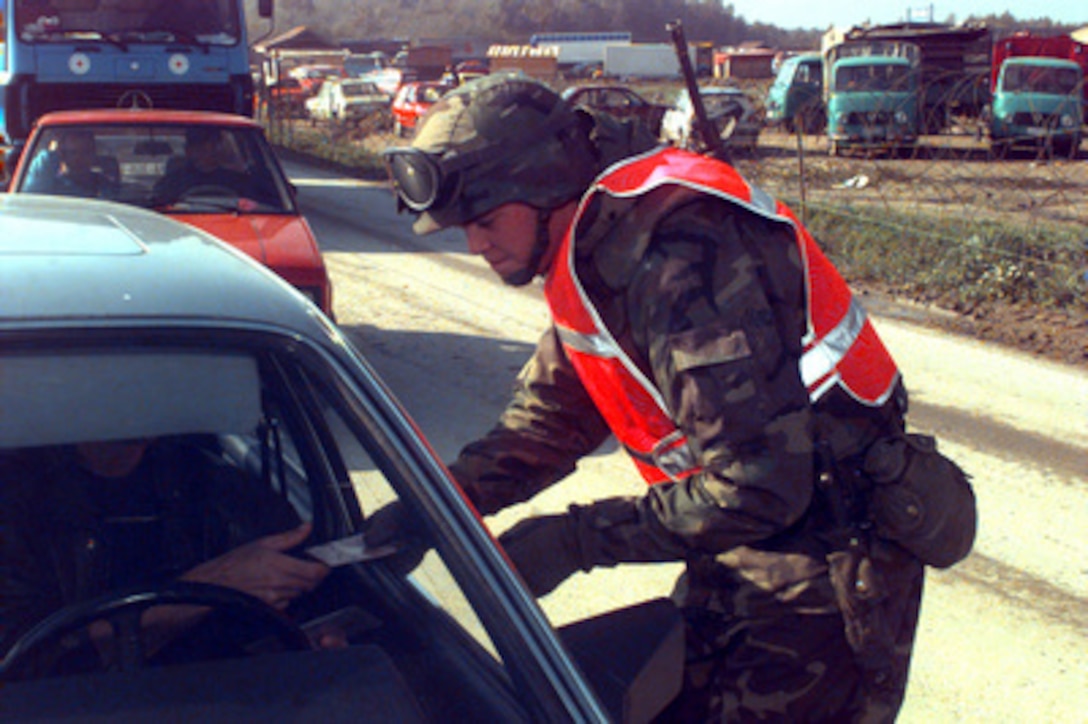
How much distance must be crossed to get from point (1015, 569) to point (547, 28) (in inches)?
4541

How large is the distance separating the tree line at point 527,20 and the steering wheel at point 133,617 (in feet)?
357

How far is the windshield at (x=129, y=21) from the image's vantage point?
11906mm

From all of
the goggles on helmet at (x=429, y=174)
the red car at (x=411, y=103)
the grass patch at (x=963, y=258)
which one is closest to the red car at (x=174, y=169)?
the goggles on helmet at (x=429, y=174)

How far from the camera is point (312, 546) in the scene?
2268 mm

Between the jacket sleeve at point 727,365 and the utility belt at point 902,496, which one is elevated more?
the jacket sleeve at point 727,365

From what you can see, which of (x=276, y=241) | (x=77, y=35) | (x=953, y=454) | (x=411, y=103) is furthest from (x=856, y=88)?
(x=276, y=241)

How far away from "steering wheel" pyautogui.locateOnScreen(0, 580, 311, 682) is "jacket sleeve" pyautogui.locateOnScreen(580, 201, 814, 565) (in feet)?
2.10

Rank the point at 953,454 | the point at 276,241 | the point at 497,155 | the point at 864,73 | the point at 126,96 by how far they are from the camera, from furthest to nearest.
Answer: the point at 864,73 < the point at 126,96 < the point at 276,241 < the point at 953,454 < the point at 497,155

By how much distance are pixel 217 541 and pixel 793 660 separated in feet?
3.37

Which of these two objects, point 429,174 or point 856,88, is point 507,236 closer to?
point 429,174

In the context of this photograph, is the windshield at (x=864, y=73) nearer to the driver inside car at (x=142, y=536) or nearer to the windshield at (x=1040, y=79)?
the windshield at (x=1040, y=79)

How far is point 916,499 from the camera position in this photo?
204cm

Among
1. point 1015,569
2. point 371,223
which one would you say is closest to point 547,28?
point 371,223

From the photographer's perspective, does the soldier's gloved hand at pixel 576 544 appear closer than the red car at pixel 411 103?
Yes
